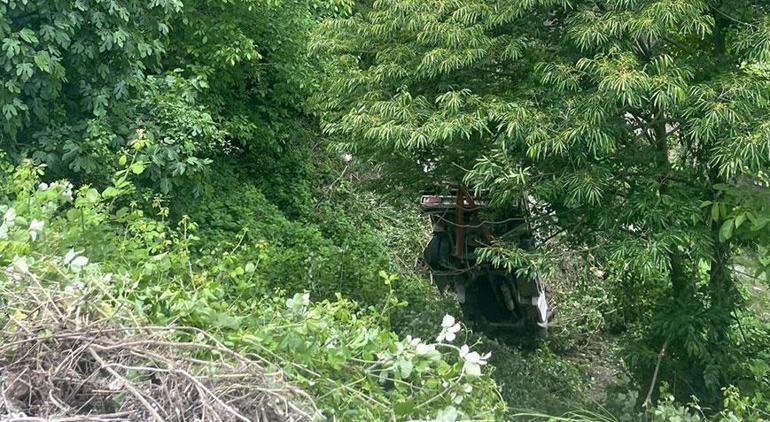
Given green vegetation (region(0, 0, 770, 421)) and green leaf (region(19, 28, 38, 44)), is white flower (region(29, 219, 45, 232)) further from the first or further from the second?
green leaf (region(19, 28, 38, 44))

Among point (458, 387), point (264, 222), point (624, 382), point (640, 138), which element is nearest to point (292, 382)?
point (458, 387)

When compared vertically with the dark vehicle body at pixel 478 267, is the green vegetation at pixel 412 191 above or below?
above

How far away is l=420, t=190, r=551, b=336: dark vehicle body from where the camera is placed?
709 cm

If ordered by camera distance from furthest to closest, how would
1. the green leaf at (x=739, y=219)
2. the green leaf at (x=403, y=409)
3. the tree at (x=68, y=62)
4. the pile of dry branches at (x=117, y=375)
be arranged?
Result: the tree at (x=68, y=62), the green leaf at (x=739, y=219), the green leaf at (x=403, y=409), the pile of dry branches at (x=117, y=375)

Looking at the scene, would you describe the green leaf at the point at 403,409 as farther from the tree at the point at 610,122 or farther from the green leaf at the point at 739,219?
the green leaf at the point at 739,219

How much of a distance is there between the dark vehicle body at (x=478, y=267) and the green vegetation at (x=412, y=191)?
23 centimetres

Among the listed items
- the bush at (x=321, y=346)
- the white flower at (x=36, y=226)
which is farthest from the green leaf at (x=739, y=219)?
the white flower at (x=36, y=226)

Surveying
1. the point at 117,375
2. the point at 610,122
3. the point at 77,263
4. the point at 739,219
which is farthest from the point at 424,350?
the point at 610,122

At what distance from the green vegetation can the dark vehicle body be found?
0.74ft

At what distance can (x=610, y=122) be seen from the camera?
505 centimetres

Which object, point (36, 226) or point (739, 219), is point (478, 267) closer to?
point (739, 219)

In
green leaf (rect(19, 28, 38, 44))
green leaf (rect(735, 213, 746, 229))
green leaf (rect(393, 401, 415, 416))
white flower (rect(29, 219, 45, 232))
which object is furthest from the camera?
green leaf (rect(19, 28, 38, 44))

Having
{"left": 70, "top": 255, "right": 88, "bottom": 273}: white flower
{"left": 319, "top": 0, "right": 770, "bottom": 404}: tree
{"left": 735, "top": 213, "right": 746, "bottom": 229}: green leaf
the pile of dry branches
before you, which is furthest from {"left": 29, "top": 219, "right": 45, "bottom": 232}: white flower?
{"left": 735, "top": 213, "right": 746, "bottom": 229}: green leaf

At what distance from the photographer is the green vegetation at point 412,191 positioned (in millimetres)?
2564
